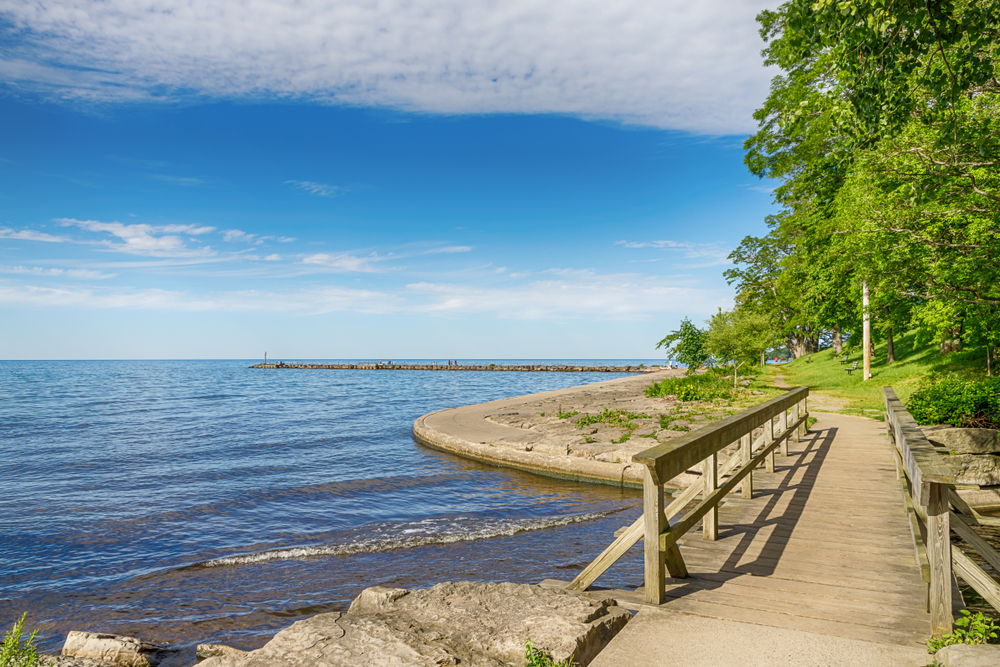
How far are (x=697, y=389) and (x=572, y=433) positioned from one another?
1007 centimetres

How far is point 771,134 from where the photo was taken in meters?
28.5

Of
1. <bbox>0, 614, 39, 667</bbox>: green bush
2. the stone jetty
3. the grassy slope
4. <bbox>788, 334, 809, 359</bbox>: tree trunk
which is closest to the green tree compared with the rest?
the grassy slope

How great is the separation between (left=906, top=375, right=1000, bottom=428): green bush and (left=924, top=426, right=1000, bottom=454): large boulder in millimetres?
594

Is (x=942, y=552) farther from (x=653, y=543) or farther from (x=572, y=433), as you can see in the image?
(x=572, y=433)

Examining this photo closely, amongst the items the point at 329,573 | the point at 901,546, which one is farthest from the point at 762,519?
the point at 329,573

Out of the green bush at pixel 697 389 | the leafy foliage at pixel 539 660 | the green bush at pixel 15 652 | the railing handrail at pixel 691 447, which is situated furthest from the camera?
the green bush at pixel 697 389

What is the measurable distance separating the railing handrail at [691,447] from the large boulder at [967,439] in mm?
6117

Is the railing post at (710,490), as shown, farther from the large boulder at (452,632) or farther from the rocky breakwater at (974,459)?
the rocky breakwater at (974,459)

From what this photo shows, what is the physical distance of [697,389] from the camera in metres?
25.1

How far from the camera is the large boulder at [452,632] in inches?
141

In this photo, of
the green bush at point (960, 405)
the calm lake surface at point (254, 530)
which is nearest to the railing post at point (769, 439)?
the calm lake surface at point (254, 530)

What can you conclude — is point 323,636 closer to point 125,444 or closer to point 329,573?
point 329,573

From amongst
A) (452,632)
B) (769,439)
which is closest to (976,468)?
(769,439)

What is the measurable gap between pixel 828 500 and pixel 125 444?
23396 mm
